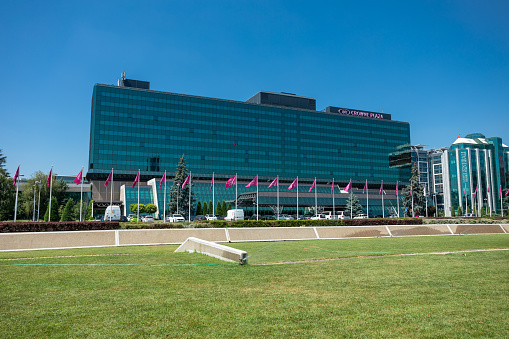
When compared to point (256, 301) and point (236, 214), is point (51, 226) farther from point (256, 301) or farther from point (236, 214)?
point (236, 214)

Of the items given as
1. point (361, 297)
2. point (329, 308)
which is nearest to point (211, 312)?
point (329, 308)

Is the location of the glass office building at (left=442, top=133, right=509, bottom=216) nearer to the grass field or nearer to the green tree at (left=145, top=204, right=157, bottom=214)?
the green tree at (left=145, top=204, right=157, bottom=214)

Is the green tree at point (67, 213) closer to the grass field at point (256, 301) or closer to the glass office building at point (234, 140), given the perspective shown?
the glass office building at point (234, 140)

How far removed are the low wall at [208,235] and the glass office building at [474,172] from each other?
104m

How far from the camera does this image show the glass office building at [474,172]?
129 m

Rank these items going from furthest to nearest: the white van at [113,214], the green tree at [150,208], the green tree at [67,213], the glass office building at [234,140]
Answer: the glass office building at [234,140] → the green tree at [150,208] → the white van at [113,214] → the green tree at [67,213]

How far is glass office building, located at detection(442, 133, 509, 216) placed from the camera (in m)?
129

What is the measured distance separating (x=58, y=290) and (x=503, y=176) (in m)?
156

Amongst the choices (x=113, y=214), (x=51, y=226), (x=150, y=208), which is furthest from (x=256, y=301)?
(x=150, y=208)

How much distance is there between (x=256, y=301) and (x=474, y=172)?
143012 mm

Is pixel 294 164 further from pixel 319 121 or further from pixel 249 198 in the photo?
pixel 249 198

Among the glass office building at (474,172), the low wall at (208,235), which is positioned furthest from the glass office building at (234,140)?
the low wall at (208,235)

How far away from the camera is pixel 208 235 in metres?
26.2

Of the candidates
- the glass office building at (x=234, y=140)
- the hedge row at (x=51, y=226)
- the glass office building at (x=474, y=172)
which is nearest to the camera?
the hedge row at (x=51, y=226)
